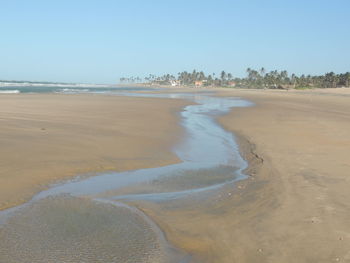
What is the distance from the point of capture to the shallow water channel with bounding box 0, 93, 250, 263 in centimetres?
486

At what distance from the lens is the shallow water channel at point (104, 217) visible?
4.86 meters

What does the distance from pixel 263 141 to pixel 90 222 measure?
9589 mm

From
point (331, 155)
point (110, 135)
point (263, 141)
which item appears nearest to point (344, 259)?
point (331, 155)

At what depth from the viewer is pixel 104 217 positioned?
622cm

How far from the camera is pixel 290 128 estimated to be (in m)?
17.8

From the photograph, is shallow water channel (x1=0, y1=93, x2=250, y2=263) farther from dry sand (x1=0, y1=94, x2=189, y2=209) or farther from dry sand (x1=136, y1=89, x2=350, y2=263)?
dry sand (x1=0, y1=94, x2=189, y2=209)

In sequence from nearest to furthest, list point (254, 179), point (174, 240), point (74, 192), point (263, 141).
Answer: point (174, 240), point (74, 192), point (254, 179), point (263, 141)

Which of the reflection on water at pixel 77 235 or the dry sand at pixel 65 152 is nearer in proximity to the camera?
the reflection on water at pixel 77 235

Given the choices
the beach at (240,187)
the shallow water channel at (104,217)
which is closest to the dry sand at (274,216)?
the beach at (240,187)

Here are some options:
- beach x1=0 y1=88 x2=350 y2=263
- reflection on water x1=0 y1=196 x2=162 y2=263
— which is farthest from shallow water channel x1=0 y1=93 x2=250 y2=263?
beach x1=0 y1=88 x2=350 y2=263

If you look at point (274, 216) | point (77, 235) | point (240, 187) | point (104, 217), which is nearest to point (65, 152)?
point (104, 217)

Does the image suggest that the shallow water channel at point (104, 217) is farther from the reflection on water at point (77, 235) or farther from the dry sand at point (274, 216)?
the dry sand at point (274, 216)

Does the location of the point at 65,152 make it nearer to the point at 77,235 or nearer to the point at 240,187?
the point at 240,187

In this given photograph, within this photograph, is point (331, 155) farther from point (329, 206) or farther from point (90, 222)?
point (90, 222)
